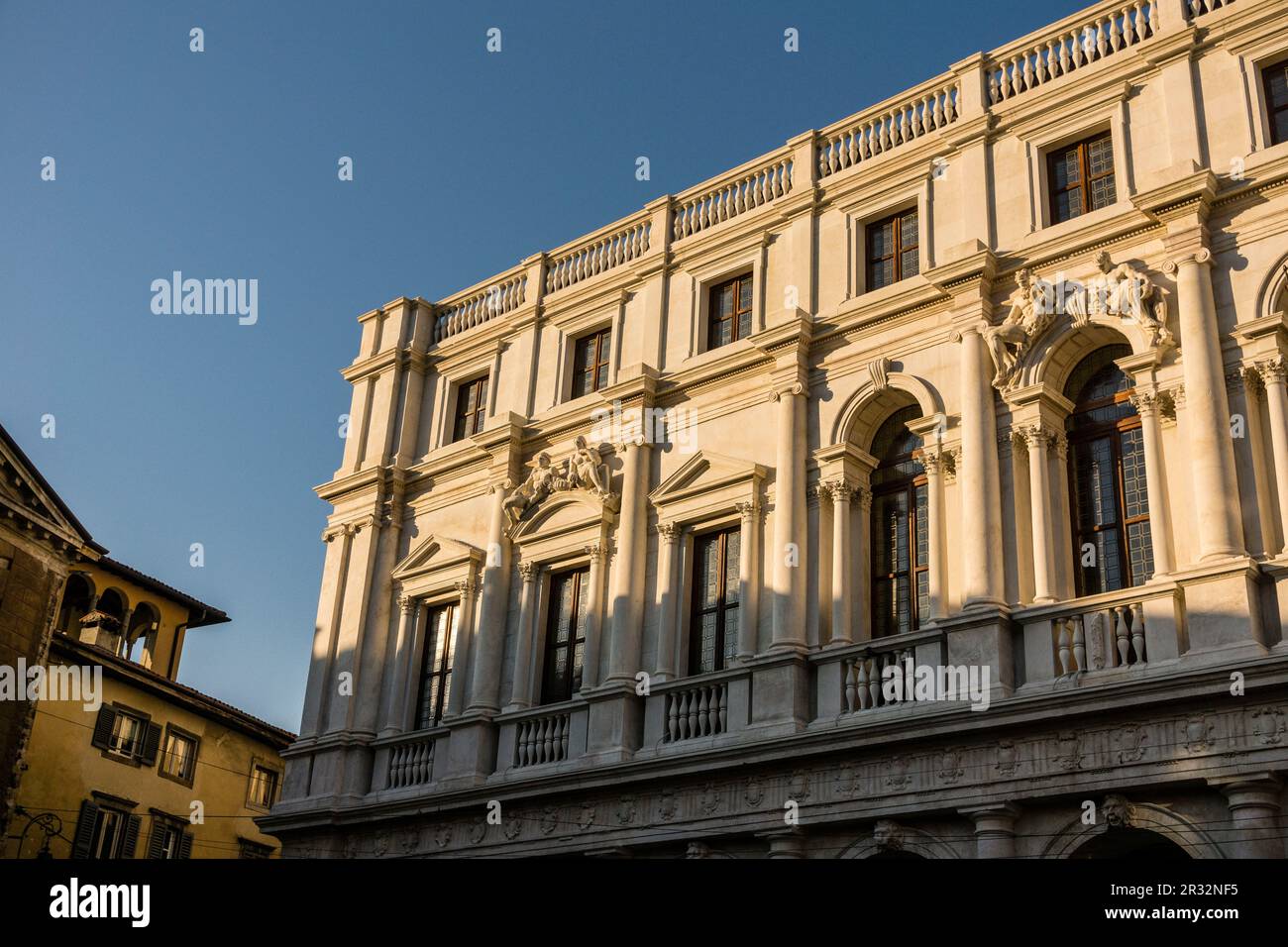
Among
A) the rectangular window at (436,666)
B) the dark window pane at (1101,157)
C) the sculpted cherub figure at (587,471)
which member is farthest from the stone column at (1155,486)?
the rectangular window at (436,666)

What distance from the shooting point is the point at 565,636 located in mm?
22359

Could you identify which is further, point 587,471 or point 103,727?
point 103,727

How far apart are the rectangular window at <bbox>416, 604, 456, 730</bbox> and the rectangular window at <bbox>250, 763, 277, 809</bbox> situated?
1804cm

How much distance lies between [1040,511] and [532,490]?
8.67 meters

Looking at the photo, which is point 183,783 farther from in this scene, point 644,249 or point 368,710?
point 644,249

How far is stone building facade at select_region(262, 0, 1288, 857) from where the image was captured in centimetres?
1590

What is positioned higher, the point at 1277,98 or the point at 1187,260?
the point at 1277,98

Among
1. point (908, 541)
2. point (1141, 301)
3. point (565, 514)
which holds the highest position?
point (1141, 301)

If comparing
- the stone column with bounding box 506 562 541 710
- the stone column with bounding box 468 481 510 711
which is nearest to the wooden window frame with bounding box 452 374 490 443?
the stone column with bounding box 468 481 510 711

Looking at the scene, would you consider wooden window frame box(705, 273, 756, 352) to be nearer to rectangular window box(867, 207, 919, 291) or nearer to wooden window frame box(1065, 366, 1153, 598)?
rectangular window box(867, 207, 919, 291)

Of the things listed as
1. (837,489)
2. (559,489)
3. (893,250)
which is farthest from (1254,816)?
(559,489)

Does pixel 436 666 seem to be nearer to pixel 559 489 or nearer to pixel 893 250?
pixel 559 489

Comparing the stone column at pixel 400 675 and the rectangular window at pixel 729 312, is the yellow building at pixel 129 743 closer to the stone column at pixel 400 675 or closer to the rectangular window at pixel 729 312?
the stone column at pixel 400 675
